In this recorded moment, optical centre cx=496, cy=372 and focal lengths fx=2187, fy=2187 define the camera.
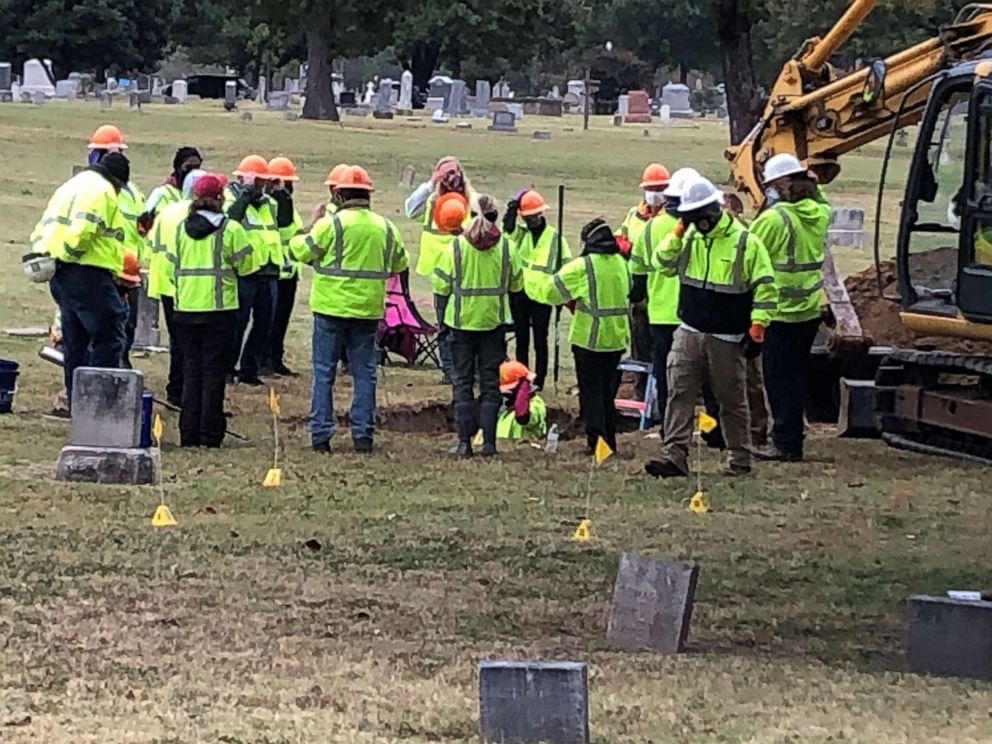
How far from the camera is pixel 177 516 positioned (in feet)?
41.7

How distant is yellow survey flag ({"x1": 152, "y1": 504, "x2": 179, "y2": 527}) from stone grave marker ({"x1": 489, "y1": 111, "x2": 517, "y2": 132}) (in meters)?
58.8

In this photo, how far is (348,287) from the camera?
50.2ft

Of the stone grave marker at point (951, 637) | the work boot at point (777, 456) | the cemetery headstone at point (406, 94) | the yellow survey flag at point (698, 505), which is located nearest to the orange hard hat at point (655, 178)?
the work boot at point (777, 456)

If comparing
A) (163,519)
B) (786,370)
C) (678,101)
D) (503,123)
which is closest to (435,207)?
(786,370)

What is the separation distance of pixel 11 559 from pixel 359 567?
1.80 metres

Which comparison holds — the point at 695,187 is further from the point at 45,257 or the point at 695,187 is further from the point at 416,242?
the point at 416,242

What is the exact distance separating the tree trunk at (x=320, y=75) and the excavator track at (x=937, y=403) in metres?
54.5

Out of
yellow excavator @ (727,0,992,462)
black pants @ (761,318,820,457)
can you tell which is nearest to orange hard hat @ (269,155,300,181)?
black pants @ (761,318,820,457)

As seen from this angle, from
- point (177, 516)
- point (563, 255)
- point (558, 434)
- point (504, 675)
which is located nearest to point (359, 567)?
point (177, 516)

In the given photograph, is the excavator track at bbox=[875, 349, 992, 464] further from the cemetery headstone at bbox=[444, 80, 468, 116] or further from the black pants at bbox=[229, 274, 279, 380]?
the cemetery headstone at bbox=[444, 80, 468, 116]

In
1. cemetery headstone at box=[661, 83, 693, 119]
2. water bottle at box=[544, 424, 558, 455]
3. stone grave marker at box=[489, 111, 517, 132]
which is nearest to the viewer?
water bottle at box=[544, 424, 558, 455]

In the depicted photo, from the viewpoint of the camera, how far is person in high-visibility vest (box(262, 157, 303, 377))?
1880cm

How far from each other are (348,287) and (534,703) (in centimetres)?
786

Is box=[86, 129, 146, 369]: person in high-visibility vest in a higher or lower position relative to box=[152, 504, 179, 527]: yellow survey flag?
higher
